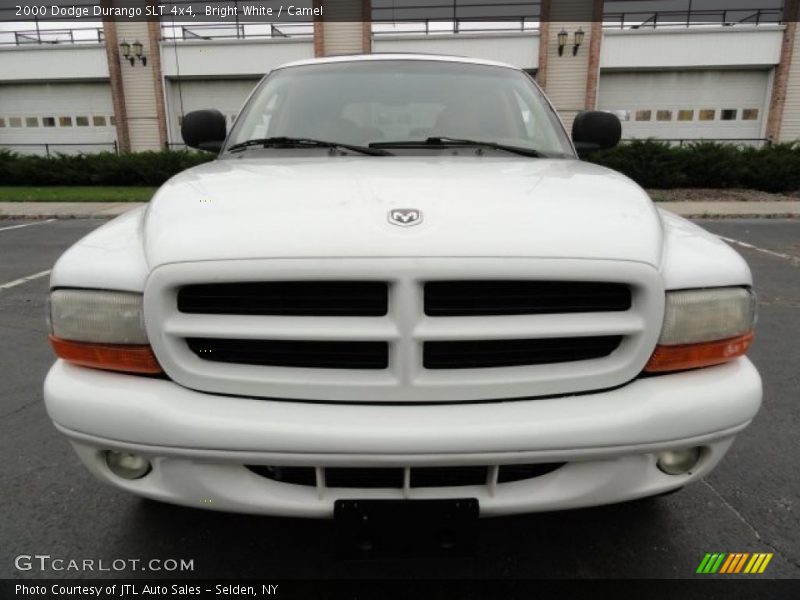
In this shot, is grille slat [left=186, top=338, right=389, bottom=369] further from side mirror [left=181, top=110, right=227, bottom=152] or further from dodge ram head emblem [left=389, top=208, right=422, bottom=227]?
side mirror [left=181, top=110, right=227, bottom=152]

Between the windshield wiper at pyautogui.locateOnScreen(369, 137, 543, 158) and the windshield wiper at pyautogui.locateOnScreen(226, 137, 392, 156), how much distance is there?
0.30 feet

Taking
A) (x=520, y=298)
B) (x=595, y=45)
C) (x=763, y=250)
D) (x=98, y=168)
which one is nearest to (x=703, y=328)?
(x=520, y=298)

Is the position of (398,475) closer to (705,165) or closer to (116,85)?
(705,165)

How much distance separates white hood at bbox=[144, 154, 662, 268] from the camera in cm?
151

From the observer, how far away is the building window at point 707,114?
65.6 ft

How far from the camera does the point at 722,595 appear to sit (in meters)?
1.85

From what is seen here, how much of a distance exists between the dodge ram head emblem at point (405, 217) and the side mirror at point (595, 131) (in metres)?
1.92

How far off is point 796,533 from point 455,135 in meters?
2.06

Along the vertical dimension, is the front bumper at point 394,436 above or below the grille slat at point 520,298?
below

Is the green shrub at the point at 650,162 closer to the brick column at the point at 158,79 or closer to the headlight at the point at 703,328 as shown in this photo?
the headlight at the point at 703,328

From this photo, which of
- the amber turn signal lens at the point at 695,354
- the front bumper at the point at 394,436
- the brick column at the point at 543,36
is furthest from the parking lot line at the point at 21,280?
the brick column at the point at 543,36

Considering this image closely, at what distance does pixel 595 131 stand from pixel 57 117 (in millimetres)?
24245

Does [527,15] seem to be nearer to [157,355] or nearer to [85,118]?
[85,118]

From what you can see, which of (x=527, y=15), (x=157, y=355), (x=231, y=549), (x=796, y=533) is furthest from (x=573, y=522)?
(x=527, y=15)
